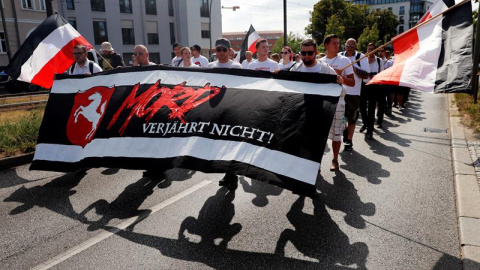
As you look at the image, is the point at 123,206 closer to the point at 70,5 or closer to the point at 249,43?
the point at 249,43

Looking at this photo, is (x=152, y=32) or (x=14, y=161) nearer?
(x=14, y=161)

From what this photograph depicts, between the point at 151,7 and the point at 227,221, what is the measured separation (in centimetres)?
4325

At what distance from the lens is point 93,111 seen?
5.10 meters

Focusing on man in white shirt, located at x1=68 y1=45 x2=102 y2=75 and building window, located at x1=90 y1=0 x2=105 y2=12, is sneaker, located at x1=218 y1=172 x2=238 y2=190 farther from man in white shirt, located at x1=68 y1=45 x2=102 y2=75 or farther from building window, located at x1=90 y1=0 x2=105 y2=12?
building window, located at x1=90 y1=0 x2=105 y2=12

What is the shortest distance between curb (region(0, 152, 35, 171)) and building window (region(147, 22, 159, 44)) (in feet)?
127

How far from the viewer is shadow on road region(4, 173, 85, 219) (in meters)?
4.42

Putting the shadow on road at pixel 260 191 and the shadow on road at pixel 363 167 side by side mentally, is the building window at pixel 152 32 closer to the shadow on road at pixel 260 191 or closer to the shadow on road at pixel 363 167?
the shadow on road at pixel 363 167

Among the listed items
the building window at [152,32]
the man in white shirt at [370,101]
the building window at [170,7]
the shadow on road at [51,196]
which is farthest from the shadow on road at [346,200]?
the building window at [170,7]

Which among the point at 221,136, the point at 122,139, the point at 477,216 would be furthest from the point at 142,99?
the point at 477,216

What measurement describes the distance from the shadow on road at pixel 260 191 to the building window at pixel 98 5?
3921 centimetres

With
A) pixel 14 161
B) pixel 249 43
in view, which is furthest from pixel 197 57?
pixel 14 161

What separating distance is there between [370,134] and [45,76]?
6.67 metres

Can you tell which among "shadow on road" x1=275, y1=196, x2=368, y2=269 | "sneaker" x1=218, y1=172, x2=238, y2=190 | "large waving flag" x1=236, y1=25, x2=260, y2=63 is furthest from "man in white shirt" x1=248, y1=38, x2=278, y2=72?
A: "large waving flag" x1=236, y1=25, x2=260, y2=63

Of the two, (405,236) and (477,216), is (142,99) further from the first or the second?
(477,216)
